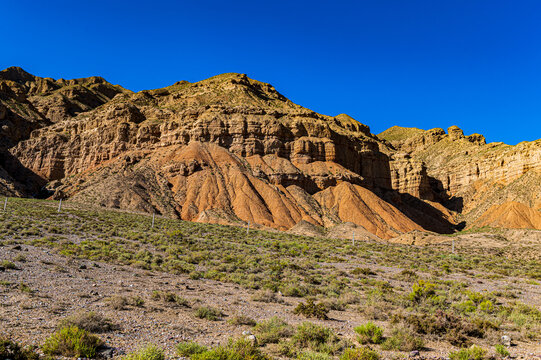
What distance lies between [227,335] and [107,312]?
10.9 feet

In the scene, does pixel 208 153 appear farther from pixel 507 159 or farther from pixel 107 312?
pixel 507 159

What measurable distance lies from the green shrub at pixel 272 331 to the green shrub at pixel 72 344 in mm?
3542

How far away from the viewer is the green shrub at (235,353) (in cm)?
632

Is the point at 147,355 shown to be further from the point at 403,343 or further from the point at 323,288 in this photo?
the point at 323,288

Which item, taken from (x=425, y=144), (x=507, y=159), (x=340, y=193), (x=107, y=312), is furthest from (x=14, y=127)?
(x=425, y=144)

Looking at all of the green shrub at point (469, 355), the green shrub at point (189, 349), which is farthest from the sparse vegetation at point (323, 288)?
the green shrub at point (189, 349)

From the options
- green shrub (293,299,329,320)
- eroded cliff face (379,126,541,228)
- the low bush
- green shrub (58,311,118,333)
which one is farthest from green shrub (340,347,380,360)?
eroded cliff face (379,126,541,228)

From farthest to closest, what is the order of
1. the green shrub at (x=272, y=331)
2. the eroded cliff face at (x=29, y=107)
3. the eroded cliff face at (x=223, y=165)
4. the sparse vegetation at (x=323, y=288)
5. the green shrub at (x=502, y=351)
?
1. the eroded cliff face at (x=29, y=107)
2. the eroded cliff face at (x=223, y=165)
3. the sparse vegetation at (x=323, y=288)
4. the green shrub at (x=272, y=331)
5. the green shrub at (x=502, y=351)

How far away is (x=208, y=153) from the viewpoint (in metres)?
75.9

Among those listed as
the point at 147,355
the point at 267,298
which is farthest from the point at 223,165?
the point at 147,355

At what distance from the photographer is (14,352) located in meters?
5.72

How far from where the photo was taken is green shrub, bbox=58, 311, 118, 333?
7.46 metres

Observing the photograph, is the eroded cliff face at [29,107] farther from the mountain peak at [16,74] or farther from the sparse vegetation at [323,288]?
the sparse vegetation at [323,288]

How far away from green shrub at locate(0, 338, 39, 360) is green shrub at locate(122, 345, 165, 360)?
1453mm
